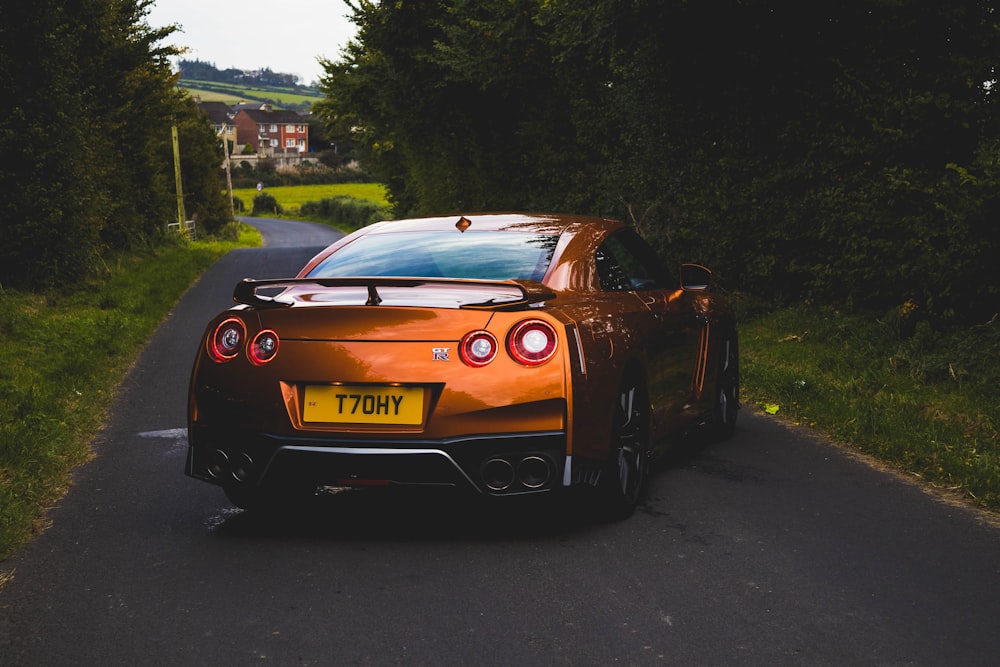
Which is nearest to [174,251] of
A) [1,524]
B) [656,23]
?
[656,23]

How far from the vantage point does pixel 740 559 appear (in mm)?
4770

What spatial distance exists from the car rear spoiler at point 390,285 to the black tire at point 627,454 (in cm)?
65

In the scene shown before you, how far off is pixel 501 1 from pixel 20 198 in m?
8.94

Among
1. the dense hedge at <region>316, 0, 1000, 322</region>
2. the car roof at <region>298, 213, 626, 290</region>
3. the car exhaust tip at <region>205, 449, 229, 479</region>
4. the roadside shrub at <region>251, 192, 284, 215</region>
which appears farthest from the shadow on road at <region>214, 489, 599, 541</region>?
the roadside shrub at <region>251, 192, 284, 215</region>

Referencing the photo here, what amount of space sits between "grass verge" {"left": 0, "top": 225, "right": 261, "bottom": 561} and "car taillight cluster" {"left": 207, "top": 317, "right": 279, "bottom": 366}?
4.00ft

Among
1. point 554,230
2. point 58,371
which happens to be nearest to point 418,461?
point 554,230

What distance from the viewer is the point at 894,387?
887 cm

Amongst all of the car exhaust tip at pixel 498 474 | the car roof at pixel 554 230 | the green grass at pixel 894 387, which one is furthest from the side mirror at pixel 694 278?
the car exhaust tip at pixel 498 474

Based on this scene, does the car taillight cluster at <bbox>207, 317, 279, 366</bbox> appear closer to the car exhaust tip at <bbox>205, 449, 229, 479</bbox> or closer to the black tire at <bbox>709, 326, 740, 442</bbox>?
the car exhaust tip at <bbox>205, 449, 229, 479</bbox>

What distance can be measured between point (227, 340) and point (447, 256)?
3.83 feet

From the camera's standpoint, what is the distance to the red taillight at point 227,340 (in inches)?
198

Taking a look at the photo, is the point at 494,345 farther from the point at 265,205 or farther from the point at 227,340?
the point at 265,205

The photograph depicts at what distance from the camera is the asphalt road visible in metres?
3.76

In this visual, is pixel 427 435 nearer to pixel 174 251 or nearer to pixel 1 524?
pixel 1 524
